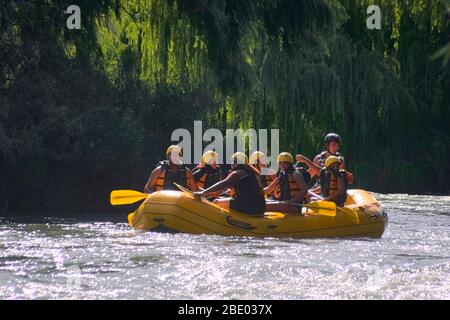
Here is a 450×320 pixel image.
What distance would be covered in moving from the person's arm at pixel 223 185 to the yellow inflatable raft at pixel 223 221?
0.44ft

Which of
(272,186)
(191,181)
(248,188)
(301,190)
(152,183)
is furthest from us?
(191,181)

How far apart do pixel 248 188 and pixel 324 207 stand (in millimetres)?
1068

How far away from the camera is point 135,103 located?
64.6ft

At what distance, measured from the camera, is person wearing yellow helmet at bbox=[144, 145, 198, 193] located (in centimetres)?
1586

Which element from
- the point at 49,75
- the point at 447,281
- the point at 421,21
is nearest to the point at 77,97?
the point at 49,75

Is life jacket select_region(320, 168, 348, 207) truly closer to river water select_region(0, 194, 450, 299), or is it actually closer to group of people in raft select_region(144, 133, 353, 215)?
group of people in raft select_region(144, 133, 353, 215)

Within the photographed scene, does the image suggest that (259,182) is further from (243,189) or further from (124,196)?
(124,196)

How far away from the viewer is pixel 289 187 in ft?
49.6

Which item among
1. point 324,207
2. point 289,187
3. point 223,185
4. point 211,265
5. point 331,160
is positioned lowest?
point 211,265

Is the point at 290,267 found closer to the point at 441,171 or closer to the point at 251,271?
the point at 251,271

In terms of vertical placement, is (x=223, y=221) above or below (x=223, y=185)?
below

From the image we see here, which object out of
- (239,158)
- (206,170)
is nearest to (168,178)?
(206,170)

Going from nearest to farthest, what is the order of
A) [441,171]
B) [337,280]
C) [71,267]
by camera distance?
1. [337,280]
2. [71,267]
3. [441,171]

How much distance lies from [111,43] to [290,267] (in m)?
8.14
